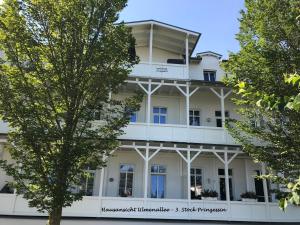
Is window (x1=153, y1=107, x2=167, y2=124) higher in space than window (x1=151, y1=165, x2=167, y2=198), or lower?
higher

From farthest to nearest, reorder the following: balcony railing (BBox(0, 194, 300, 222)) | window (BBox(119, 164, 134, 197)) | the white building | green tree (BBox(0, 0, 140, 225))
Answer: window (BBox(119, 164, 134, 197)) < the white building < balcony railing (BBox(0, 194, 300, 222)) < green tree (BBox(0, 0, 140, 225))

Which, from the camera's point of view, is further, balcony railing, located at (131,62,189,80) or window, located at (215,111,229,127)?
window, located at (215,111,229,127)

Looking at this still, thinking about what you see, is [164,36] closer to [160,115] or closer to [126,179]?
[160,115]

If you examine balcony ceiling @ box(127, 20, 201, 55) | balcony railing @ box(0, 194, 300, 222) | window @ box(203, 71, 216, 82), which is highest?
balcony ceiling @ box(127, 20, 201, 55)

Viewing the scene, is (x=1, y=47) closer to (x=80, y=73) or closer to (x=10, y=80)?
(x=10, y=80)

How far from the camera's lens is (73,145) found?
9117mm

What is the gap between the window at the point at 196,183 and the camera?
18.0 m

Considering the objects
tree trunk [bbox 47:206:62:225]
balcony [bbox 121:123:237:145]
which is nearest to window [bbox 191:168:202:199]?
balcony [bbox 121:123:237:145]

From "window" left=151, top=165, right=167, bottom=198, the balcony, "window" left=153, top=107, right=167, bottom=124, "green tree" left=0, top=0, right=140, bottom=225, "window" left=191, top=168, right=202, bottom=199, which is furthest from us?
"window" left=153, top=107, right=167, bottom=124

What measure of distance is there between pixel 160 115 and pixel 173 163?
117 inches

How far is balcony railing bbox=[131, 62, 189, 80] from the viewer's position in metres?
18.4

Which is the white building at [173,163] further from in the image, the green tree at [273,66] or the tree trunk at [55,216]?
the tree trunk at [55,216]

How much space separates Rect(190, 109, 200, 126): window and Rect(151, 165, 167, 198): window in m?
3.35

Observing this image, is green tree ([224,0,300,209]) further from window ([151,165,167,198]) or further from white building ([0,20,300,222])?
window ([151,165,167,198])
